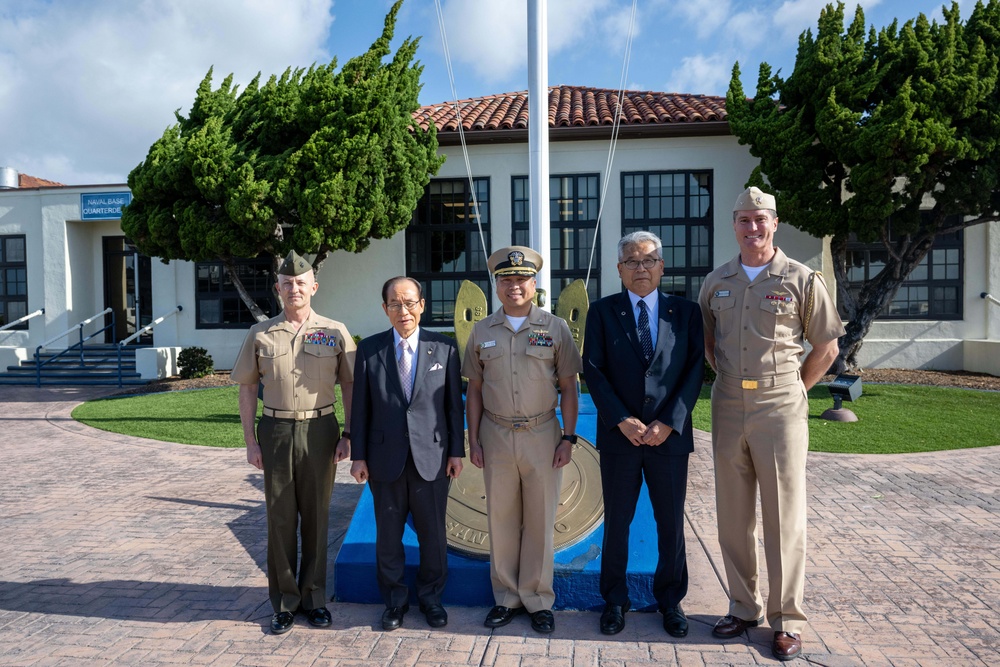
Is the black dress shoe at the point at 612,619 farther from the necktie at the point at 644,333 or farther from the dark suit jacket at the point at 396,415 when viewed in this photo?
the necktie at the point at 644,333

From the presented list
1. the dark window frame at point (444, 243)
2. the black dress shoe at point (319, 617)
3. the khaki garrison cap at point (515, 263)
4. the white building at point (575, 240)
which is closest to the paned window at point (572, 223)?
the white building at point (575, 240)

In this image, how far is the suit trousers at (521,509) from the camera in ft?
10.9

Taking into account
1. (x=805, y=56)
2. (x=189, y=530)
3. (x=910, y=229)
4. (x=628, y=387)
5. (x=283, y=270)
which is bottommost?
(x=189, y=530)

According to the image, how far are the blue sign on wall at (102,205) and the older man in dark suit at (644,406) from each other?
16.4 meters

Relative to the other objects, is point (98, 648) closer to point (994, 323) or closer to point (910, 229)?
point (910, 229)

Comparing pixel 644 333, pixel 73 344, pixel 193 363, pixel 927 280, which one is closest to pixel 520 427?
pixel 644 333

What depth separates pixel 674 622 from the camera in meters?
3.32

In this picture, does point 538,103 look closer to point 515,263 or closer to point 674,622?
point 515,263

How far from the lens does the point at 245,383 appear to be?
3.54 meters

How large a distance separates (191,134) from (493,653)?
1192 cm

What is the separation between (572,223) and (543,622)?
39.3ft

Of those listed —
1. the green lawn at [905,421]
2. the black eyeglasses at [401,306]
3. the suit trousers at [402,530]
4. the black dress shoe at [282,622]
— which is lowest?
the black dress shoe at [282,622]

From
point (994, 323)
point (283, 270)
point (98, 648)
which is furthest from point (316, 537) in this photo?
point (994, 323)

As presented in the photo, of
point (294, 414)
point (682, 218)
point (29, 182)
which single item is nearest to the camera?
point (294, 414)
